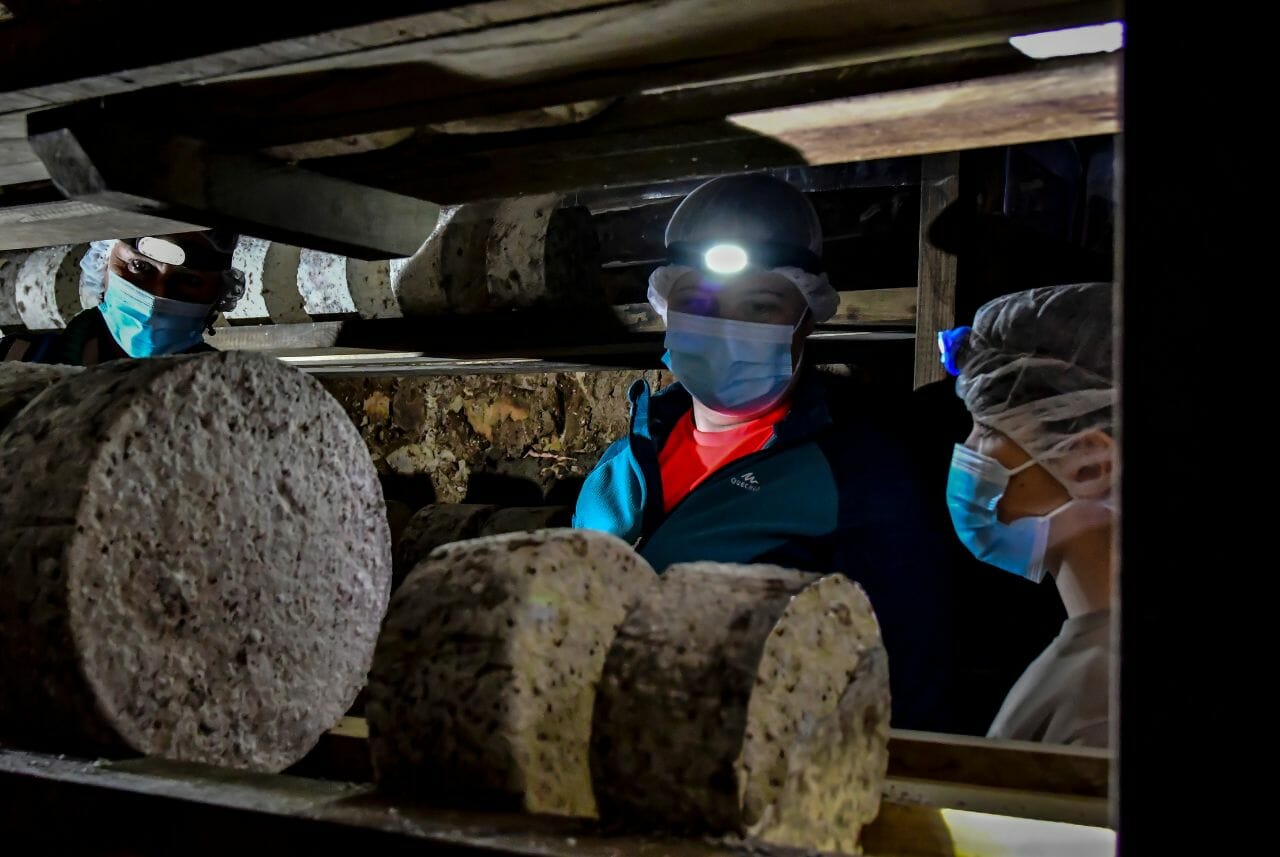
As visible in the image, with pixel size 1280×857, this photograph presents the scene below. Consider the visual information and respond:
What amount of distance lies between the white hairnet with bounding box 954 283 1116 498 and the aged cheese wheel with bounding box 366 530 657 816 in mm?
1105

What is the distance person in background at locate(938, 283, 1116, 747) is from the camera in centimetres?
194

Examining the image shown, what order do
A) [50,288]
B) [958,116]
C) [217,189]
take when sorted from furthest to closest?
[50,288] < [217,189] < [958,116]

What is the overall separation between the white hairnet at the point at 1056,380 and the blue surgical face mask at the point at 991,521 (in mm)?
67

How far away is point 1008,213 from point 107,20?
243 centimetres

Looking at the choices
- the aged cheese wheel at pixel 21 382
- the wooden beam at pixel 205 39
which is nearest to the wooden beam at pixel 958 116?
the wooden beam at pixel 205 39

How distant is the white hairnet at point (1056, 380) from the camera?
1.98 meters

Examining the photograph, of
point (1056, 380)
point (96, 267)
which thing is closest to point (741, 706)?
point (1056, 380)

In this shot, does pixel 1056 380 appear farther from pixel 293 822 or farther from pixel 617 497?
pixel 293 822

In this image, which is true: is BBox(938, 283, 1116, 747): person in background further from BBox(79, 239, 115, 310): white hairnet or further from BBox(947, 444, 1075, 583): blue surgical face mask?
BBox(79, 239, 115, 310): white hairnet

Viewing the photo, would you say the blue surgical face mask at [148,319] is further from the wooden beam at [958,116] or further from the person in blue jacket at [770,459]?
the wooden beam at [958,116]

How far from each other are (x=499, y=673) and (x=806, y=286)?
1.75 meters

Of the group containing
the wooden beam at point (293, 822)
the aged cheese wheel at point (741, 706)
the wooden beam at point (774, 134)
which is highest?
the wooden beam at point (774, 134)

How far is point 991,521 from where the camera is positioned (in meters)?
2.07

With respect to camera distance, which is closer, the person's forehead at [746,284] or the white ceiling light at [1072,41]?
the white ceiling light at [1072,41]
